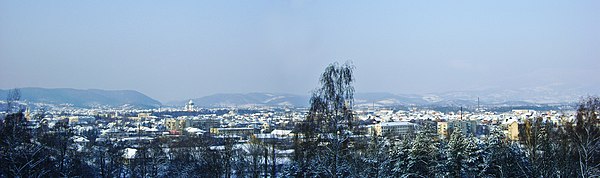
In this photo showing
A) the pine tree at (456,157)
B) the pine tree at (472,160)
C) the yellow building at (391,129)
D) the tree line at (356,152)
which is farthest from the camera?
the yellow building at (391,129)

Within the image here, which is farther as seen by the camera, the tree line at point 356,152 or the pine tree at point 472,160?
the pine tree at point 472,160

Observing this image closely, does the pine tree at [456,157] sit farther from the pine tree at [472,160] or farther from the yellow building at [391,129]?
the yellow building at [391,129]

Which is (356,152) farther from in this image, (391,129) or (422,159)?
(391,129)

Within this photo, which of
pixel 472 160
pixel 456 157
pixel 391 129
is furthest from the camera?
pixel 391 129

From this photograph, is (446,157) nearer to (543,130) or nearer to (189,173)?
(543,130)

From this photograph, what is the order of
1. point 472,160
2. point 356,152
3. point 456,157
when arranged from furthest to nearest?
point 456,157 < point 472,160 < point 356,152

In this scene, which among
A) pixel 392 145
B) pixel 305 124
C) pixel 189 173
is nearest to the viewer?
pixel 305 124

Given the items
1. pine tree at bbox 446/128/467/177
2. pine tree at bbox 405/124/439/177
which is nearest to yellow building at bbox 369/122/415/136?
pine tree at bbox 405/124/439/177

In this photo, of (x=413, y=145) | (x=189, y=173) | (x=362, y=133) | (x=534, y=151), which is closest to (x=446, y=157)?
(x=413, y=145)

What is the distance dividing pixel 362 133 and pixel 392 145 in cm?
534

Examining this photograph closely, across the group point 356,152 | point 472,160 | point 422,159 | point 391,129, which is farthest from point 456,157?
point 391,129

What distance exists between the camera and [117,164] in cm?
2614

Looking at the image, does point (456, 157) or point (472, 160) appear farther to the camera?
point (456, 157)

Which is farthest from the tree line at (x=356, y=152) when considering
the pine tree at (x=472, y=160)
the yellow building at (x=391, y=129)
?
the yellow building at (x=391, y=129)
